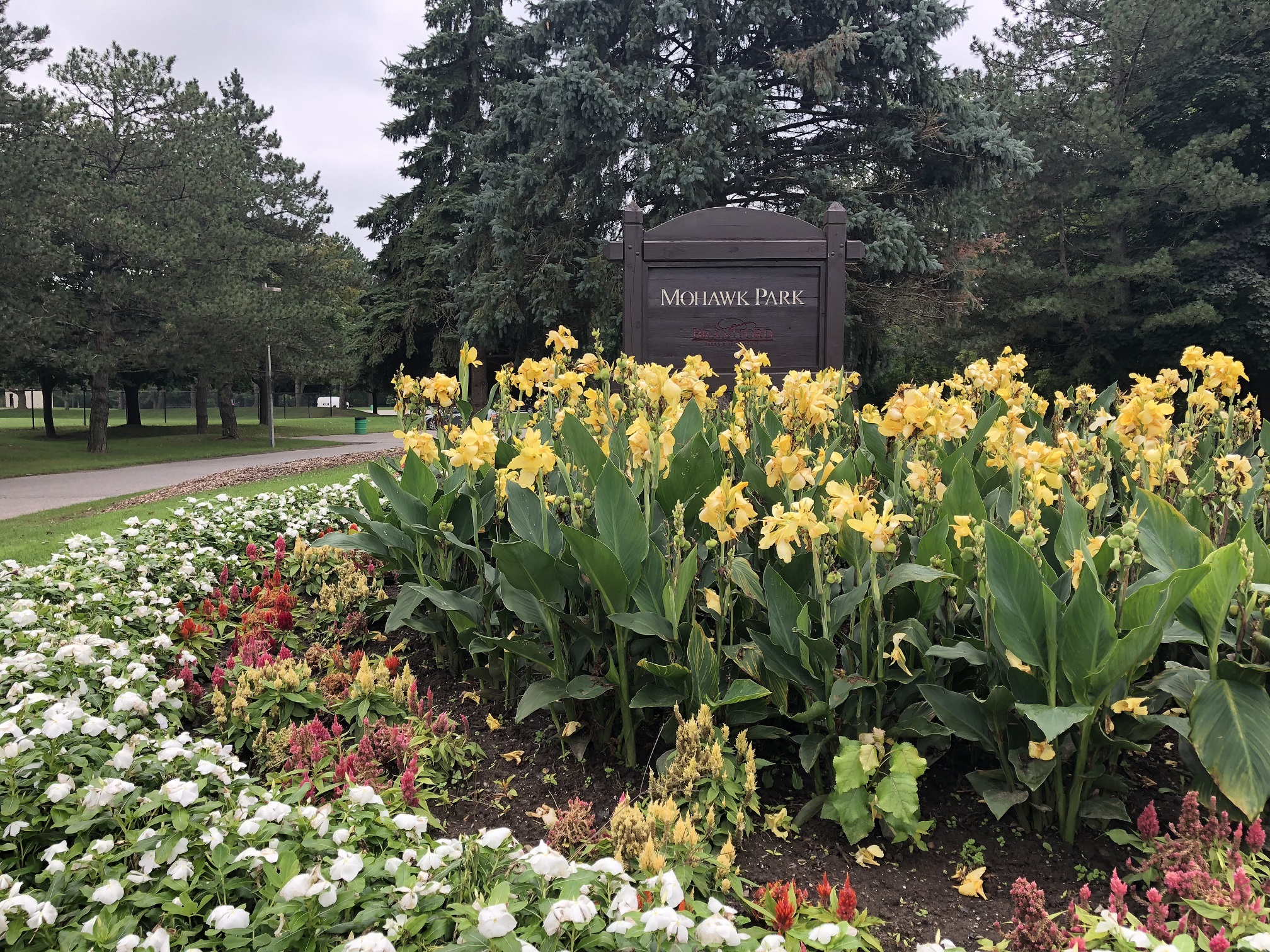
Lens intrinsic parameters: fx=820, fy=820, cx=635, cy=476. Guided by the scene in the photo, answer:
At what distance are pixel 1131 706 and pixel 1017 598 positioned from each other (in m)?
0.35

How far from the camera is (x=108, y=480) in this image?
12.5 m

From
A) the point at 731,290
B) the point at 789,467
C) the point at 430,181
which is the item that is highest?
the point at 430,181

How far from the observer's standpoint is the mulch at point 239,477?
911 centimetres

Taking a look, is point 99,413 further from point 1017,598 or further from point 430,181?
point 1017,598

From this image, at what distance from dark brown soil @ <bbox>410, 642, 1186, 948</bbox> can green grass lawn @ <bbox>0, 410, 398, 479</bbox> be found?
48.9 ft

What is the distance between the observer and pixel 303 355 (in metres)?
23.5

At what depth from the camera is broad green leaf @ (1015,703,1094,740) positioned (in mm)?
1636

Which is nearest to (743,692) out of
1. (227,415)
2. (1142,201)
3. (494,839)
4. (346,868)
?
(494,839)

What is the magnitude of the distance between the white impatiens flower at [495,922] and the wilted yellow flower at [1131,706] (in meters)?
1.39

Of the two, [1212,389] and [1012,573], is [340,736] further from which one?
[1212,389]

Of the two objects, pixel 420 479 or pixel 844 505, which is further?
pixel 420 479

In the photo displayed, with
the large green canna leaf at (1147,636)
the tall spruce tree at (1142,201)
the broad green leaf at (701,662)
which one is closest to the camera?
the large green canna leaf at (1147,636)

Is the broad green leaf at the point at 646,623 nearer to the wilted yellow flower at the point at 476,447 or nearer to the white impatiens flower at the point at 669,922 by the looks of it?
the wilted yellow flower at the point at 476,447

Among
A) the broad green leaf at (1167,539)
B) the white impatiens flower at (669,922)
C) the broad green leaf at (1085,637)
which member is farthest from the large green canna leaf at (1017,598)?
the white impatiens flower at (669,922)
